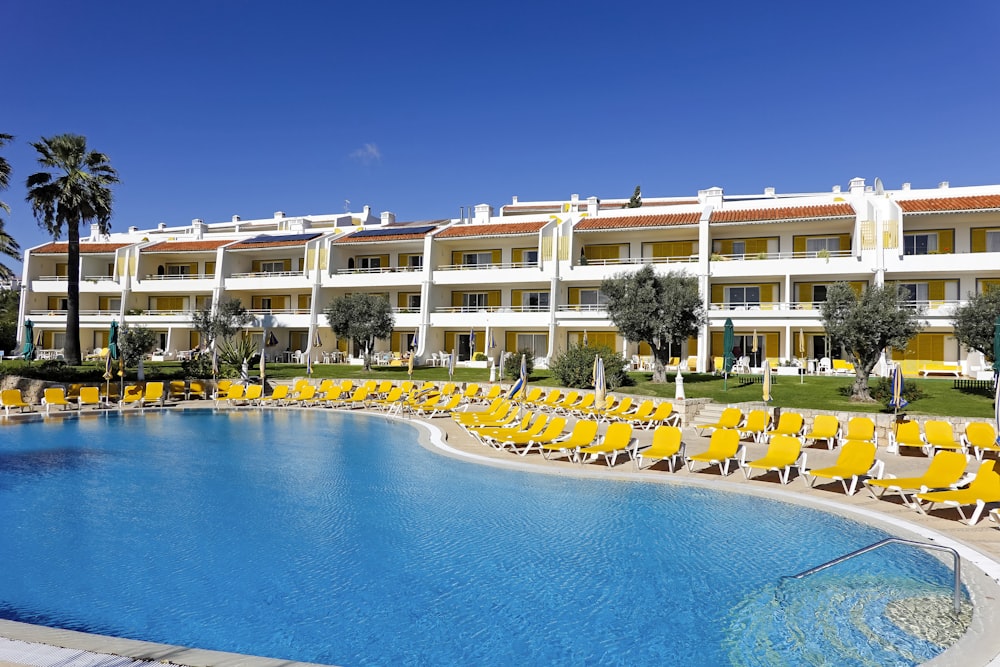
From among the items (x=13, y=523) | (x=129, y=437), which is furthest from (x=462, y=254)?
(x=13, y=523)

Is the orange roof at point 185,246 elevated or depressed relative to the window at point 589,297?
elevated

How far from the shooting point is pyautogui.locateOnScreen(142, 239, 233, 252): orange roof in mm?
42003

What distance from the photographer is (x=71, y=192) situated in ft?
94.5

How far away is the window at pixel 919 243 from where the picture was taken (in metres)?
31.2

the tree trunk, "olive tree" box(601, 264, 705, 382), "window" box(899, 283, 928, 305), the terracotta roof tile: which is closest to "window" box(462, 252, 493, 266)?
the terracotta roof tile

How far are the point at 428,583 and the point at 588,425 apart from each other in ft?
22.8

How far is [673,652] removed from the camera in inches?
213

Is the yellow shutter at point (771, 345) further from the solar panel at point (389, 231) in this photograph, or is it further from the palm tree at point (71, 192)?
the palm tree at point (71, 192)

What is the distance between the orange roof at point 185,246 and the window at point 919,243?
3813cm

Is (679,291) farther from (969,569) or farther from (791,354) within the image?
(969,569)

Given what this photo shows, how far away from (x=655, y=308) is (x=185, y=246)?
32162mm

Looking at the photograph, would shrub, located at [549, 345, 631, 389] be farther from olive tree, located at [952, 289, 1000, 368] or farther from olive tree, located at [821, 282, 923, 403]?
olive tree, located at [952, 289, 1000, 368]

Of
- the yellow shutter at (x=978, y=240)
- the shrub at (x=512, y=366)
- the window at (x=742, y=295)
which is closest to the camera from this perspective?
the shrub at (x=512, y=366)

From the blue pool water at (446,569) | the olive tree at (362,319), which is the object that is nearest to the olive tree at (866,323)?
the blue pool water at (446,569)
